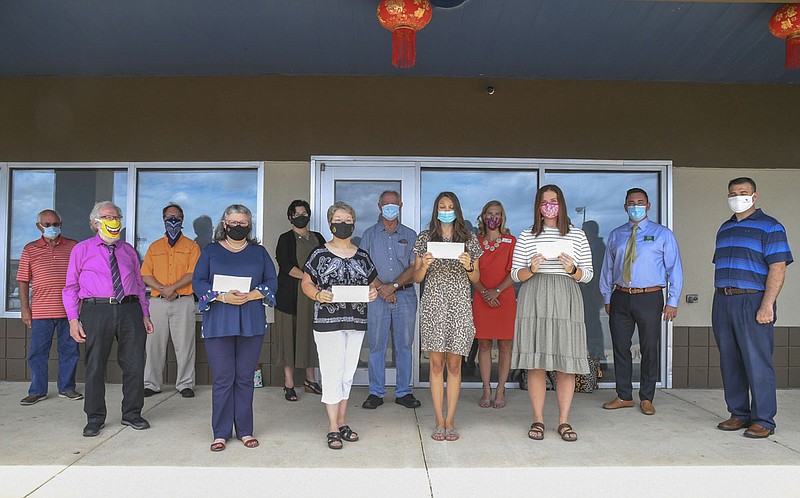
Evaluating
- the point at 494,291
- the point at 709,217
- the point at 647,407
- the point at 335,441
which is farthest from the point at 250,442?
the point at 709,217

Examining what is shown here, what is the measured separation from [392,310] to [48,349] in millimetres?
3104

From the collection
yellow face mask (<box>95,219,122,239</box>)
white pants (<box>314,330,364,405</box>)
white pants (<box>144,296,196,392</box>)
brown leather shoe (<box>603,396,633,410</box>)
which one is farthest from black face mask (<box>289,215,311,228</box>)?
brown leather shoe (<box>603,396,633,410</box>)

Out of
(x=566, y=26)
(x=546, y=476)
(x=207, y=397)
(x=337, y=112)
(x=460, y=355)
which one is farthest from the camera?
(x=337, y=112)

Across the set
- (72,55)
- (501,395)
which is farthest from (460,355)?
(72,55)

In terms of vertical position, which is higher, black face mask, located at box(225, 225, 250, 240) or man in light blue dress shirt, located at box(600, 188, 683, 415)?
black face mask, located at box(225, 225, 250, 240)

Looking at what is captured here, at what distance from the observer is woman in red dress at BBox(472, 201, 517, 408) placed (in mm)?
5051

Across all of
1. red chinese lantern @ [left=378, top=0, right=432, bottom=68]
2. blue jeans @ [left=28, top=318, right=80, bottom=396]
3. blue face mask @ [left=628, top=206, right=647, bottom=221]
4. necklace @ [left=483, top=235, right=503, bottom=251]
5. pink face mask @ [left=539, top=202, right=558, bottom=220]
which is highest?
red chinese lantern @ [left=378, top=0, right=432, bottom=68]

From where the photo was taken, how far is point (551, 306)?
4.12 meters

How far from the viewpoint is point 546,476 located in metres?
3.48

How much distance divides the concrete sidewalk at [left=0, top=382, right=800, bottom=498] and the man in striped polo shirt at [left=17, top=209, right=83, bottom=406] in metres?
0.35

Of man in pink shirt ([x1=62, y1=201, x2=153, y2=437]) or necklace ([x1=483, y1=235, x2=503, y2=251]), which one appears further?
necklace ([x1=483, y1=235, x2=503, y2=251])

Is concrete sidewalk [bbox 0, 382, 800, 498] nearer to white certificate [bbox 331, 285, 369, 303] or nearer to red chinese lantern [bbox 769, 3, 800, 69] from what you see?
white certificate [bbox 331, 285, 369, 303]

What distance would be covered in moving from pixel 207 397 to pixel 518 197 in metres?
3.50

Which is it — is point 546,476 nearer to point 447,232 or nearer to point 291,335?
point 447,232
